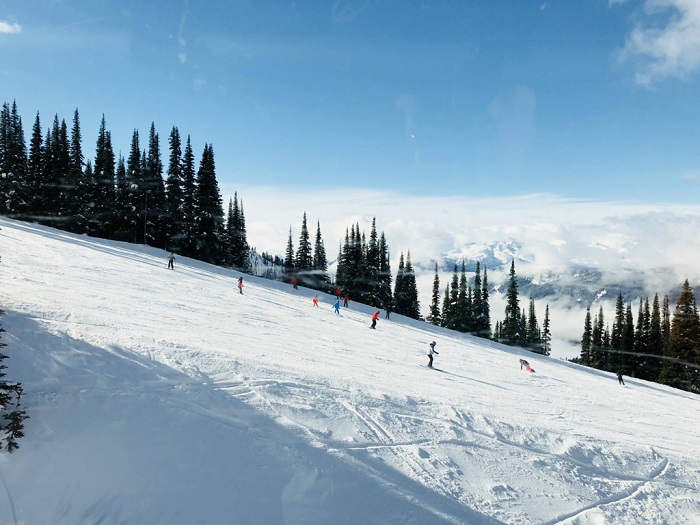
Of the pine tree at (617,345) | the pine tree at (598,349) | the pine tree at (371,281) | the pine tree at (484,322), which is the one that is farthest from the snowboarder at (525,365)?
the pine tree at (598,349)

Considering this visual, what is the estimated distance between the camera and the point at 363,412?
1010 centimetres

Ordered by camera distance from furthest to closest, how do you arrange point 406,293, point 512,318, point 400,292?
1. point 400,292
2. point 406,293
3. point 512,318

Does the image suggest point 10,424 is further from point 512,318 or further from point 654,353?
point 654,353

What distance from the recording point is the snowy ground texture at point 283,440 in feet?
22.2

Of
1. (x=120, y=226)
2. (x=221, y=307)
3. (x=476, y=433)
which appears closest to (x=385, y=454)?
(x=476, y=433)

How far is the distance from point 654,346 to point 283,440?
61503mm

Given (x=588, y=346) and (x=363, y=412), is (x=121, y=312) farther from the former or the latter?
(x=588, y=346)

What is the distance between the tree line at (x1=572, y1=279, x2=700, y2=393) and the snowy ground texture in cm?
3156

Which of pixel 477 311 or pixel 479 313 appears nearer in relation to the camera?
pixel 477 311

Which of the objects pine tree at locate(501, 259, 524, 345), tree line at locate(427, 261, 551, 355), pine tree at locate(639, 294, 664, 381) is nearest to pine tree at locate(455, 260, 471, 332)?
tree line at locate(427, 261, 551, 355)

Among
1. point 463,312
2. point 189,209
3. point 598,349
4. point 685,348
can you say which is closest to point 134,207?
point 189,209

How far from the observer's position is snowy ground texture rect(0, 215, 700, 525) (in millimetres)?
6773

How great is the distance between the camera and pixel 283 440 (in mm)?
8336

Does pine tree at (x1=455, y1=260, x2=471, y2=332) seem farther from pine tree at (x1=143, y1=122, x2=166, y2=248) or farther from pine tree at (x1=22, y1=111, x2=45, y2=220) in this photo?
pine tree at (x1=22, y1=111, x2=45, y2=220)
